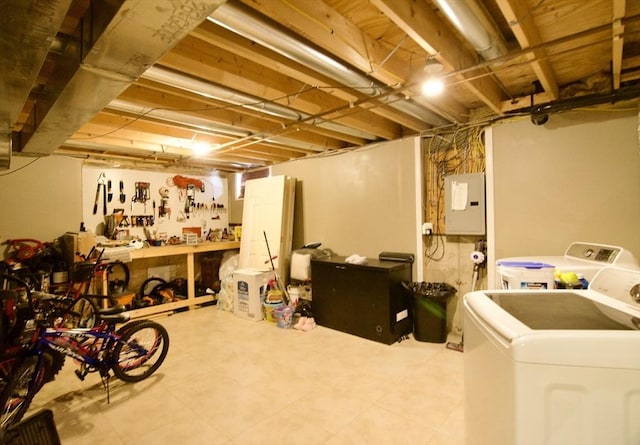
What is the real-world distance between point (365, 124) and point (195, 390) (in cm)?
295

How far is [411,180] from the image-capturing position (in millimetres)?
3777

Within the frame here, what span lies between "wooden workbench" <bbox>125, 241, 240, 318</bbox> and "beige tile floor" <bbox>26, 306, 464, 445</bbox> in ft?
4.06

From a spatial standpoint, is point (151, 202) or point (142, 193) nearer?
point (142, 193)

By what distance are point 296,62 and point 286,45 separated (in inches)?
14.7

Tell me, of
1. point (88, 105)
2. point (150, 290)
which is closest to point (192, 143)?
point (88, 105)

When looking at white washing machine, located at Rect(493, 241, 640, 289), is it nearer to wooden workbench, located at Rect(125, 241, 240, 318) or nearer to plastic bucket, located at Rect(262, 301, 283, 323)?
plastic bucket, located at Rect(262, 301, 283, 323)

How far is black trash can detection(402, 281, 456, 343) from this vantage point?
3352 mm

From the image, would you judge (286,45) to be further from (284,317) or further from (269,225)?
(269,225)

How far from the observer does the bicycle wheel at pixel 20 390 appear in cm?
192

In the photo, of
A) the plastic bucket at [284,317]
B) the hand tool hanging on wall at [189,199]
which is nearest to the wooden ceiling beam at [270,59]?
the plastic bucket at [284,317]

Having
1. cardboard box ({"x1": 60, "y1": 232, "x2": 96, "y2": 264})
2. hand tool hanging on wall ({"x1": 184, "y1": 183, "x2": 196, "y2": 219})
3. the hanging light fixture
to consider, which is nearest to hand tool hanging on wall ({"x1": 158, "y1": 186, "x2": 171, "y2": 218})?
hand tool hanging on wall ({"x1": 184, "y1": 183, "x2": 196, "y2": 219})

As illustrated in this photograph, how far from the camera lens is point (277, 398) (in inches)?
95.7

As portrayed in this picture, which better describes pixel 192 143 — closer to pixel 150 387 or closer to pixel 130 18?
pixel 150 387

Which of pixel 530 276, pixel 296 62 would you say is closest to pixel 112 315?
pixel 296 62
